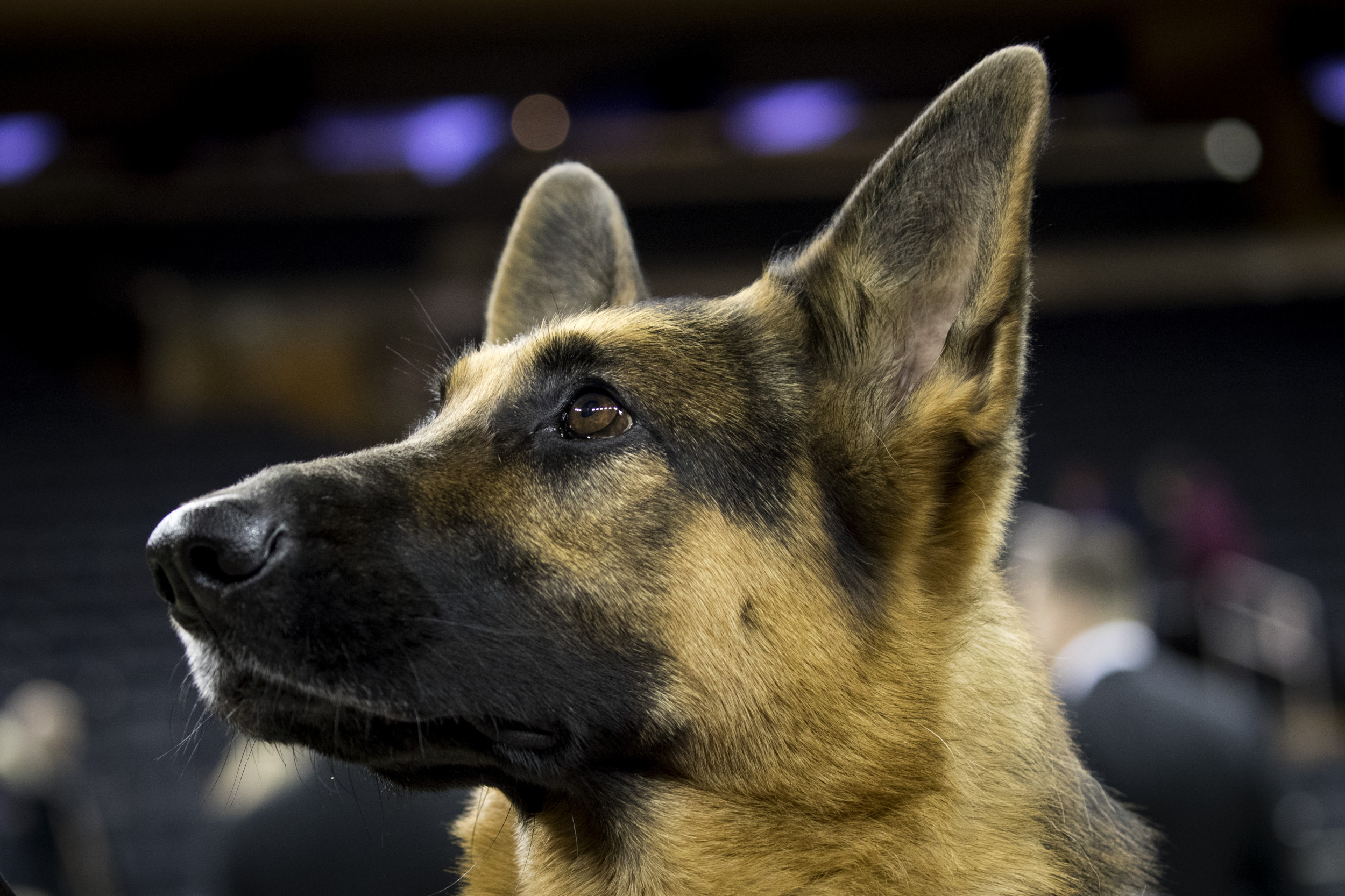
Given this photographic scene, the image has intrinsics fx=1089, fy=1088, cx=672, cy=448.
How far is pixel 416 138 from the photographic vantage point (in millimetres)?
10945

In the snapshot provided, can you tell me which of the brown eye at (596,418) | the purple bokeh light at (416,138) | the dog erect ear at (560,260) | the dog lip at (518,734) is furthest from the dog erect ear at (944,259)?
the purple bokeh light at (416,138)

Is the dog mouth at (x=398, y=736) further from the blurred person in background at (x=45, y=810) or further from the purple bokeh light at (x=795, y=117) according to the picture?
the purple bokeh light at (x=795, y=117)

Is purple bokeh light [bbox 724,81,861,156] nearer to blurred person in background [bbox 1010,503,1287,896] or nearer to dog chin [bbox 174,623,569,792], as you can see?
blurred person in background [bbox 1010,503,1287,896]

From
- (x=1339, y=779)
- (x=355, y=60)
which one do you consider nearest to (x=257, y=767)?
(x=355, y=60)

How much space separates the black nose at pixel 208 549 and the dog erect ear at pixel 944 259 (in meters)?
0.94

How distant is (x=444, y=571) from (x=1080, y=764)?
3.73ft

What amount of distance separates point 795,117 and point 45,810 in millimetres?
8611

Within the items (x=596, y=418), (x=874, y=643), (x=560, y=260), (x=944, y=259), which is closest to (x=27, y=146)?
(x=560, y=260)

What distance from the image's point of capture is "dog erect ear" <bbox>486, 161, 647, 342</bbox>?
2414 millimetres

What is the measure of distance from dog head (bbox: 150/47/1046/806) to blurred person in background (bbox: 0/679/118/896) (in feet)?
14.4

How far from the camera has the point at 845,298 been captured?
72.6 inches

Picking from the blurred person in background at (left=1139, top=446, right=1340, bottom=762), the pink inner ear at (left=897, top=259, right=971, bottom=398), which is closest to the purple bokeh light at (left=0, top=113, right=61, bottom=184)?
the blurred person in background at (left=1139, top=446, right=1340, bottom=762)

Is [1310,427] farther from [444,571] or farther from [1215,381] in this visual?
[444,571]

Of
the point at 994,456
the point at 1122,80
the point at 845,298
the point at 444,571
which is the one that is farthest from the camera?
the point at 1122,80
